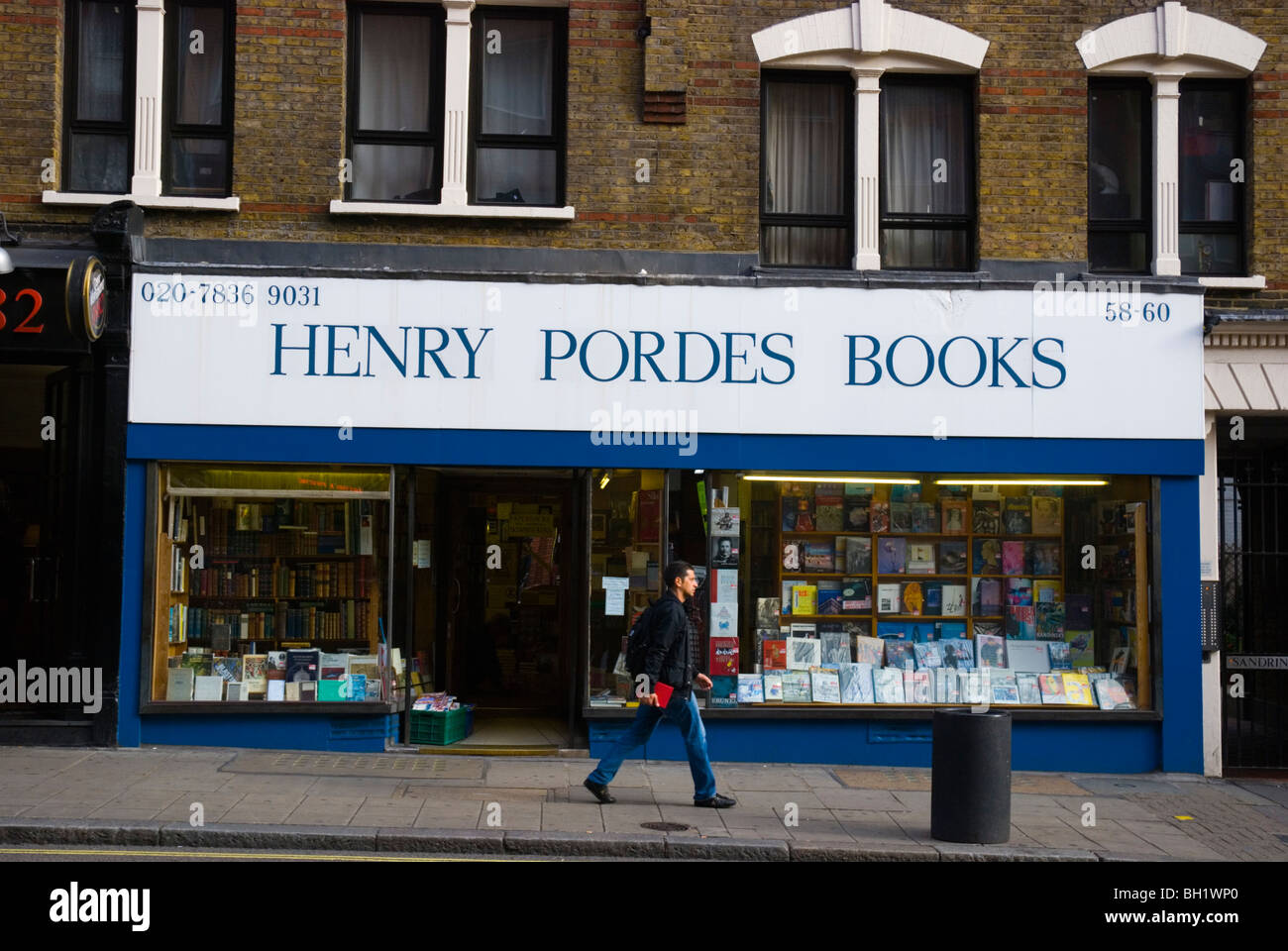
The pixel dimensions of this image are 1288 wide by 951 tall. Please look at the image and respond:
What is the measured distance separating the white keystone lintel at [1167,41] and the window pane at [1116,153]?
1.51 ft

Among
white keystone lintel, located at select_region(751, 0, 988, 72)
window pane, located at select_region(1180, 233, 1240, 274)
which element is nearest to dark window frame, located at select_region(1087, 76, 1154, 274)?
window pane, located at select_region(1180, 233, 1240, 274)

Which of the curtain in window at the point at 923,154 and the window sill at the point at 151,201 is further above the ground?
the curtain in window at the point at 923,154

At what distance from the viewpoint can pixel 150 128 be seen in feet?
39.6

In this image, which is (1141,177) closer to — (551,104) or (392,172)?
(551,104)

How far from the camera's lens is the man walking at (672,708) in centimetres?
982

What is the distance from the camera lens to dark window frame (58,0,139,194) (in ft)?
40.1

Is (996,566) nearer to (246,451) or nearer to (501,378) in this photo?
(501,378)

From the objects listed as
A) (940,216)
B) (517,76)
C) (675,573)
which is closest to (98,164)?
(517,76)

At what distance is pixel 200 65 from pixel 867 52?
6.43 metres

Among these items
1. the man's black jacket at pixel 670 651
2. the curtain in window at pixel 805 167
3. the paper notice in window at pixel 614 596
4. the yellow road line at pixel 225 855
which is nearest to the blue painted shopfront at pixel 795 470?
the paper notice in window at pixel 614 596

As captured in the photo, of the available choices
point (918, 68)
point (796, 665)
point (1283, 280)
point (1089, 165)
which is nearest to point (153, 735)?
point (796, 665)

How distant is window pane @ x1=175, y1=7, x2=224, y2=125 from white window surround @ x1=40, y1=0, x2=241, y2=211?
25cm

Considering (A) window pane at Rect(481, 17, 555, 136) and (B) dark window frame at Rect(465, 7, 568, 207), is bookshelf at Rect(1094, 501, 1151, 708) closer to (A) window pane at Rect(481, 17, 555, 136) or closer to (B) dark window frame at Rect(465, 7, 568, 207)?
(B) dark window frame at Rect(465, 7, 568, 207)

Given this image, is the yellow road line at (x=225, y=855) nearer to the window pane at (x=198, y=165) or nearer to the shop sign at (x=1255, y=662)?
the window pane at (x=198, y=165)
